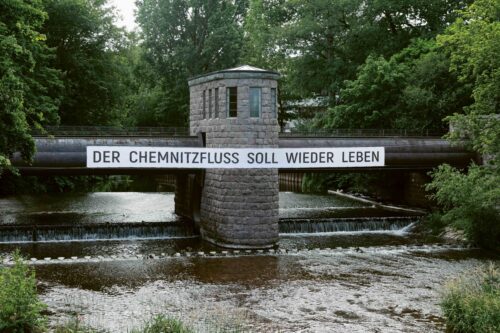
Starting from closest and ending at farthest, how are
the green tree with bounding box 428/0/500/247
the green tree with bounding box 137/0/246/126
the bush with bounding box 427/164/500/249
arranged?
the green tree with bounding box 428/0/500/247 → the bush with bounding box 427/164/500/249 → the green tree with bounding box 137/0/246/126

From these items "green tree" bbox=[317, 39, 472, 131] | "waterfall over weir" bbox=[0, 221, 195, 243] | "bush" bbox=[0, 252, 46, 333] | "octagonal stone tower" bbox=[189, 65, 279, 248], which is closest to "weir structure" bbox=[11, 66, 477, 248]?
"octagonal stone tower" bbox=[189, 65, 279, 248]

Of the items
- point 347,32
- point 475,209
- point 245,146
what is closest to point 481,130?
point 475,209

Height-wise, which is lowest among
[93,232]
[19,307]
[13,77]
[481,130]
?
[93,232]

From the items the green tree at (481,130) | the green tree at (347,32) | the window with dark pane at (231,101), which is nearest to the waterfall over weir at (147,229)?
the green tree at (481,130)

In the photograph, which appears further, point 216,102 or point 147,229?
point 147,229

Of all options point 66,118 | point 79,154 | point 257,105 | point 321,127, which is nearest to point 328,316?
point 257,105

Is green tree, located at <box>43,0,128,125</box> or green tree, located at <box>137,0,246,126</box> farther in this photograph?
green tree, located at <box>137,0,246,126</box>

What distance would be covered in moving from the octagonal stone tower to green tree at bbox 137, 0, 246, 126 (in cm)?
2987

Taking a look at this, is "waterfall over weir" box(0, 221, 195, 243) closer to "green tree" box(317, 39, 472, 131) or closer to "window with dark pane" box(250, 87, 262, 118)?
"window with dark pane" box(250, 87, 262, 118)

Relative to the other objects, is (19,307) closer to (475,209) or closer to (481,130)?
(475,209)

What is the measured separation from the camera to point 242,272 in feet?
76.6

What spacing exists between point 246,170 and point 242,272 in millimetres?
5950

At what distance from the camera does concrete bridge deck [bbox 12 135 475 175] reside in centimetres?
2904


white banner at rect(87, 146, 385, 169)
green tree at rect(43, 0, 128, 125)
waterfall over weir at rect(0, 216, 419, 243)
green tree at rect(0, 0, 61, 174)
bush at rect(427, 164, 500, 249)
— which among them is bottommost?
waterfall over weir at rect(0, 216, 419, 243)
